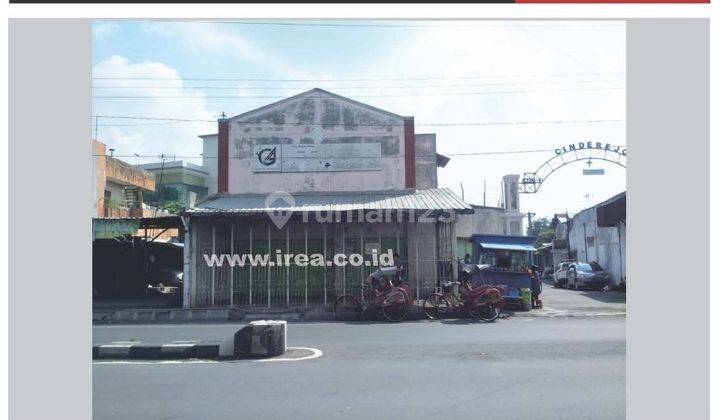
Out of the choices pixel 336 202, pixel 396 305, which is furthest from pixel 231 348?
pixel 336 202

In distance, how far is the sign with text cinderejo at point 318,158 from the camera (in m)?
17.7

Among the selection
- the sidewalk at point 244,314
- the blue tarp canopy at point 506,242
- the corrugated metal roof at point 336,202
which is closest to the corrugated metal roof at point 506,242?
the blue tarp canopy at point 506,242

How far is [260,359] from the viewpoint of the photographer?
324 inches

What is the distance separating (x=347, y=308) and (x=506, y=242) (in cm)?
515

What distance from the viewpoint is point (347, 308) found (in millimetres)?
15234

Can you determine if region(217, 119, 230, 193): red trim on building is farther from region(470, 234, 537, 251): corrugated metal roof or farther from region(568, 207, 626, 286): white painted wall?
region(568, 207, 626, 286): white painted wall

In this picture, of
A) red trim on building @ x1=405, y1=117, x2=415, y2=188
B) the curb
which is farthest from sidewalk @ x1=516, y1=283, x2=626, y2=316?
the curb

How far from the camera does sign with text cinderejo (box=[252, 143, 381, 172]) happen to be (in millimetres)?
17703

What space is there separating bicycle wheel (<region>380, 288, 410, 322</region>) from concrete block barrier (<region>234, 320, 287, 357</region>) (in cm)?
537

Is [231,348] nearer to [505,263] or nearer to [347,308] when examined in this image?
[347,308]
